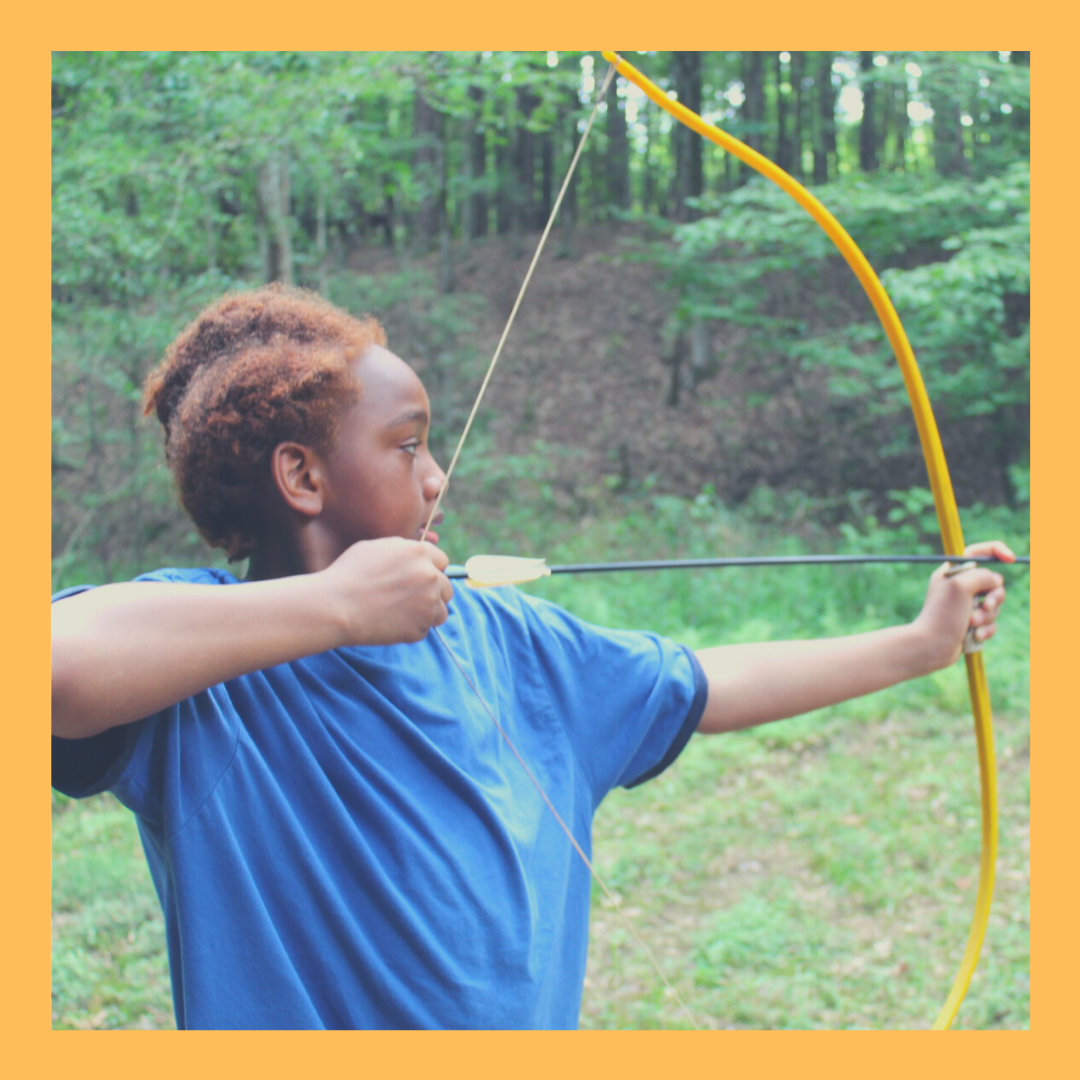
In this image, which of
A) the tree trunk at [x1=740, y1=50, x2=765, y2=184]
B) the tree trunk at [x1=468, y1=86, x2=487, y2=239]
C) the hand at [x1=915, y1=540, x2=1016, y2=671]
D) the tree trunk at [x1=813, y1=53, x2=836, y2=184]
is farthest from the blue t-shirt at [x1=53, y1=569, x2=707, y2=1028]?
the tree trunk at [x1=468, y1=86, x2=487, y2=239]

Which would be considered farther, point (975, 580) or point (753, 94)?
point (753, 94)

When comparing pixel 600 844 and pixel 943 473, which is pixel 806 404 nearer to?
pixel 600 844

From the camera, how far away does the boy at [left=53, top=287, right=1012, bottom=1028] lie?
2.81 feet

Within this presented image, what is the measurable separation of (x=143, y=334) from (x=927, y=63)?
4.91 meters

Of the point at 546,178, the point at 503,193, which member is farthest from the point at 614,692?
the point at 546,178

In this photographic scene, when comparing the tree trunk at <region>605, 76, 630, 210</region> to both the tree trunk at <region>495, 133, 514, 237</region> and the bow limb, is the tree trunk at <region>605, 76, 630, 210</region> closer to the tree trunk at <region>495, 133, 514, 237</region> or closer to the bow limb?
the tree trunk at <region>495, 133, 514, 237</region>

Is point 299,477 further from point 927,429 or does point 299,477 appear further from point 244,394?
point 927,429

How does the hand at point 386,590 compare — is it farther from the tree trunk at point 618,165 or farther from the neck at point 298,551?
the tree trunk at point 618,165

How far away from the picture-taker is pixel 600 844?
3.68 m

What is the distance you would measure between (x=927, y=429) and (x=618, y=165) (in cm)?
1601

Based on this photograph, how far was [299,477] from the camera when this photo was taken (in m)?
1.02

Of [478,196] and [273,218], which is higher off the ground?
[478,196]

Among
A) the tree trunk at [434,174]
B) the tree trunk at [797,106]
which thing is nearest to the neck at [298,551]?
the tree trunk at [434,174]

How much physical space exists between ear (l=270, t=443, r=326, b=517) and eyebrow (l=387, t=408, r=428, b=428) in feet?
0.29
